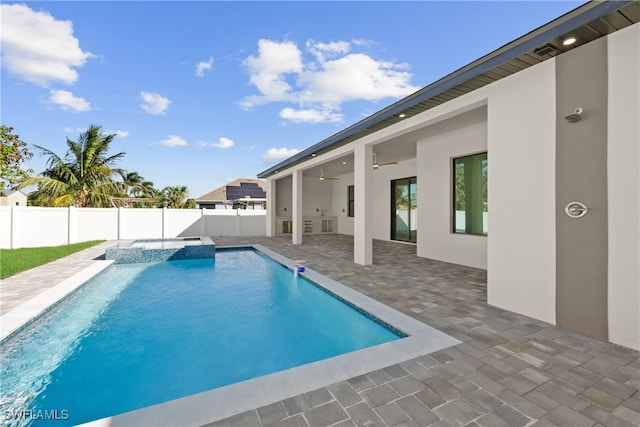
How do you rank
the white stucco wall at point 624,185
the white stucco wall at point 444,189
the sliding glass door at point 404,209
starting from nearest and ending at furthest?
the white stucco wall at point 624,185 < the white stucco wall at point 444,189 < the sliding glass door at point 404,209

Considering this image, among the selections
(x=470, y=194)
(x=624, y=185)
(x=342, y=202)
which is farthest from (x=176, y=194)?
(x=624, y=185)

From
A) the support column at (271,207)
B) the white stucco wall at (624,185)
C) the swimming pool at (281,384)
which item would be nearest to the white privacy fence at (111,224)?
the support column at (271,207)

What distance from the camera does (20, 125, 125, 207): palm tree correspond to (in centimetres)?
1347

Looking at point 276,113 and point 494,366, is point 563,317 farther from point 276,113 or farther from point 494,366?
point 276,113

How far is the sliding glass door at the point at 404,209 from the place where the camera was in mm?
10953

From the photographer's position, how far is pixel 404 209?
450 inches

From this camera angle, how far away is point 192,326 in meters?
4.10

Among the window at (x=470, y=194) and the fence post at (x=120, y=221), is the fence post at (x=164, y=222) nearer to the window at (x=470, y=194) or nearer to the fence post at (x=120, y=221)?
the fence post at (x=120, y=221)

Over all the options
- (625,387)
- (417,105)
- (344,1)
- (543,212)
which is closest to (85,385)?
(625,387)

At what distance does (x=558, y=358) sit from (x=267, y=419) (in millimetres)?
2728

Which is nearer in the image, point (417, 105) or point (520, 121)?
point (520, 121)

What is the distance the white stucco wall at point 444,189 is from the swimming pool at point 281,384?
4.50 m

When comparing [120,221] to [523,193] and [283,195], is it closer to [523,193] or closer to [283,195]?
[283,195]

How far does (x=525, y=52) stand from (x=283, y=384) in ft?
14.5
